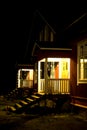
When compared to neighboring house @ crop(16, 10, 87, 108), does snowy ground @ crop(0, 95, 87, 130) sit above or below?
below

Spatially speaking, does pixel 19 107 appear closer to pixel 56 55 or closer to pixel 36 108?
pixel 36 108

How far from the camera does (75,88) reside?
60.6 feet

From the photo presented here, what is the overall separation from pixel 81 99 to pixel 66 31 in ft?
17.3

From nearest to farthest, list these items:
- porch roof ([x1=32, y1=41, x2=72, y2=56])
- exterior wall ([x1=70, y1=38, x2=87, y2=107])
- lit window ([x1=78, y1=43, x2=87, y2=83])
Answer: exterior wall ([x1=70, y1=38, x2=87, y2=107])
lit window ([x1=78, y1=43, x2=87, y2=83])
porch roof ([x1=32, y1=41, x2=72, y2=56])

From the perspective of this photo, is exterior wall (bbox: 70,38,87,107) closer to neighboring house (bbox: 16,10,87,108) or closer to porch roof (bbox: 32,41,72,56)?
neighboring house (bbox: 16,10,87,108)

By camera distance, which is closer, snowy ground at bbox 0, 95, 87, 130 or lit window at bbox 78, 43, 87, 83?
snowy ground at bbox 0, 95, 87, 130

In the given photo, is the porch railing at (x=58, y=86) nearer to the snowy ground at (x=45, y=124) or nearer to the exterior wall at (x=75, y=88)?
the exterior wall at (x=75, y=88)

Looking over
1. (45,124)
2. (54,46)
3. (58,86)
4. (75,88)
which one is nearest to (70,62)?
(54,46)

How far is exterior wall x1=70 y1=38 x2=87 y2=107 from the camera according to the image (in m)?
17.0

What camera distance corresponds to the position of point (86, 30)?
639 inches

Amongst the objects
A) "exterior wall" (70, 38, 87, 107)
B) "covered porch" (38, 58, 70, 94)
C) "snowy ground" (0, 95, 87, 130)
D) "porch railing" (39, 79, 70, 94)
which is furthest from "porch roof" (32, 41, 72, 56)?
"snowy ground" (0, 95, 87, 130)

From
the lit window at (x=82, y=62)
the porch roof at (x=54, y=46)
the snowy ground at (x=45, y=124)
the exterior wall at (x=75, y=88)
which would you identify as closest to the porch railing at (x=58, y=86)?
the exterior wall at (x=75, y=88)

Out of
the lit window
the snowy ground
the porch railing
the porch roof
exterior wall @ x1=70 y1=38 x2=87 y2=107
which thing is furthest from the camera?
the porch railing

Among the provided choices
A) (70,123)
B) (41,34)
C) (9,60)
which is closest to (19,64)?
(41,34)
